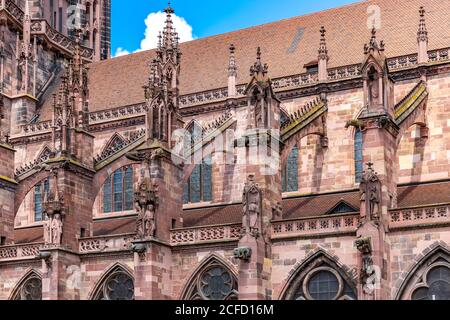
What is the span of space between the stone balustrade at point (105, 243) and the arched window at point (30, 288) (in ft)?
6.60

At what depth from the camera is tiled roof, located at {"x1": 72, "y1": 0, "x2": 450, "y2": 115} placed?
112 feet

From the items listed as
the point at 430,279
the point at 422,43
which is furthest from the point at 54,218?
the point at 422,43

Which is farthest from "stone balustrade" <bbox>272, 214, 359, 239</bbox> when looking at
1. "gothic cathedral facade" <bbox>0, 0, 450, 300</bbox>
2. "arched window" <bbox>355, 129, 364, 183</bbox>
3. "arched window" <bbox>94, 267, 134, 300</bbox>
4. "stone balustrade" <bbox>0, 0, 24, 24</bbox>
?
"stone balustrade" <bbox>0, 0, 24, 24</bbox>

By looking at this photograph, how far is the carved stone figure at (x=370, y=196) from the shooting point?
2427cm

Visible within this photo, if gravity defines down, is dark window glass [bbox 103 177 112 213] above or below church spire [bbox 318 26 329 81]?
below

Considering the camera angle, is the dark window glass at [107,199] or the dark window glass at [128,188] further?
the dark window glass at [107,199]

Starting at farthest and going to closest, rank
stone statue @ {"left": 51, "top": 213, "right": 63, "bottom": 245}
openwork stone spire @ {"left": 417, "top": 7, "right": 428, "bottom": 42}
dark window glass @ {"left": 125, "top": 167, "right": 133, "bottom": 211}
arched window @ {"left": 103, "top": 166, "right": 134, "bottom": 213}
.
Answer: arched window @ {"left": 103, "top": 166, "right": 134, "bottom": 213} < dark window glass @ {"left": 125, "top": 167, "right": 133, "bottom": 211} < openwork stone spire @ {"left": 417, "top": 7, "right": 428, "bottom": 42} < stone statue @ {"left": 51, "top": 213, "right": 63, "bottom": 245}

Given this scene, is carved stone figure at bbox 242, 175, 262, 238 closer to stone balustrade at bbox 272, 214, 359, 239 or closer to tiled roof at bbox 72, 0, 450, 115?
stone balustrade at bbox 272, 214, 359, 239

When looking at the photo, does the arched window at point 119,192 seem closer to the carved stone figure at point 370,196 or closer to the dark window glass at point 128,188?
the dark window glass at point 128,188

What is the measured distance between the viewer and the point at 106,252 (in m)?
29.1

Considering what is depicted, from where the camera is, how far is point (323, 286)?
25.4m

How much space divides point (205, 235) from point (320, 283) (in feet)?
13.2

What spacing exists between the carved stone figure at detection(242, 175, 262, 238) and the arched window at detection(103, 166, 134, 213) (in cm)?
1034

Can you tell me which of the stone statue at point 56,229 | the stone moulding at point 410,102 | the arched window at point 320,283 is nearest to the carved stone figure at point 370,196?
the arched window at point 320,283
